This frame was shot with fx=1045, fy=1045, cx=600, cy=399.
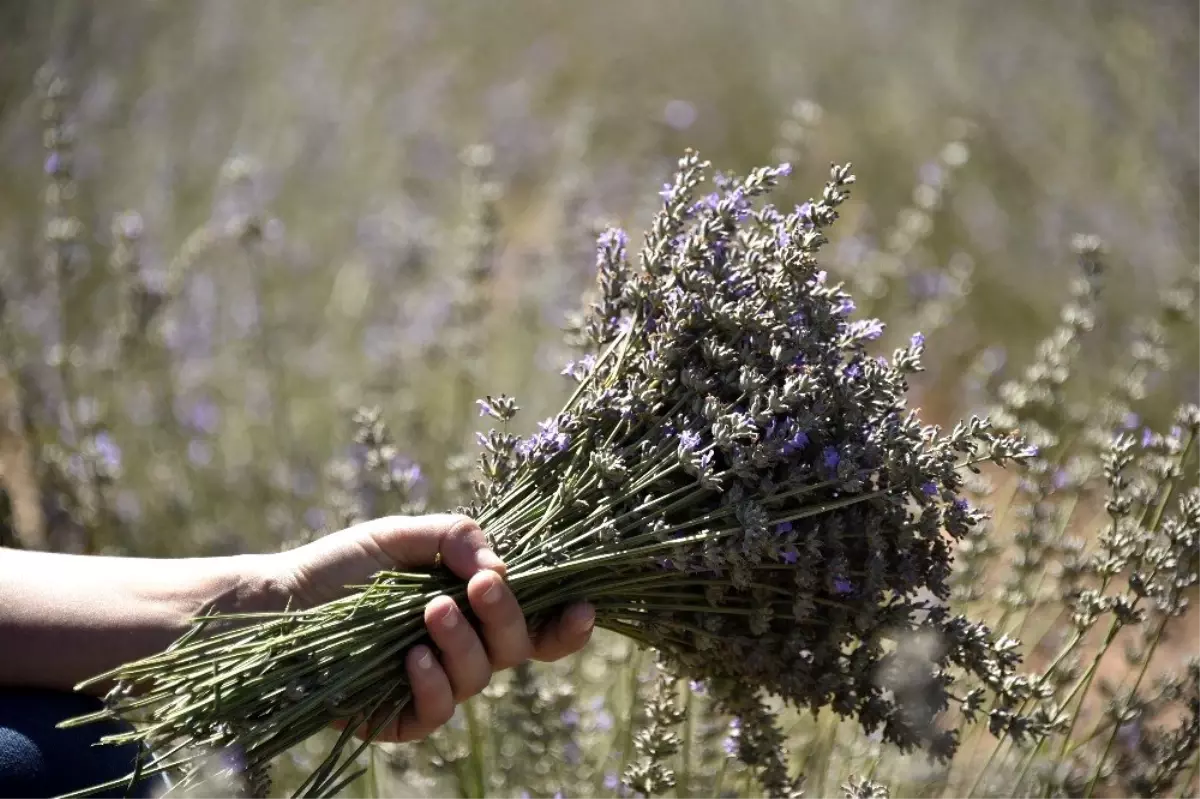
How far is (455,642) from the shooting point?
115cm

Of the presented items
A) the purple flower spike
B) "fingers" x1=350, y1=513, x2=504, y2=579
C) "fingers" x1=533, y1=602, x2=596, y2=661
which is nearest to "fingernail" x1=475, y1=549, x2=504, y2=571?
"fingers" x1=350, y1=513, x2=504, y2=579

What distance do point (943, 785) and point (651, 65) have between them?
4385 millimetres

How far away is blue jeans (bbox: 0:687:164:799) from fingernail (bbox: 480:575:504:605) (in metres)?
0.44

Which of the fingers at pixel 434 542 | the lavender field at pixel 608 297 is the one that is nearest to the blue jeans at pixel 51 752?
A: the lavender field at pixel 608 297

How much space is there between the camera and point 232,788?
1.03m

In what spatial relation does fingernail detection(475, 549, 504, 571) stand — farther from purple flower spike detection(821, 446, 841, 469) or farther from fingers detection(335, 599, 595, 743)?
purple flower spike detection(821, 446, 841, 469)

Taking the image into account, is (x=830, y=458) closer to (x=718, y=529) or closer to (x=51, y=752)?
(x=718, y=529)

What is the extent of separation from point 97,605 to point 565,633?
56cm

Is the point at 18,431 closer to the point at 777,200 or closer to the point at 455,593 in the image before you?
the point at 777,200

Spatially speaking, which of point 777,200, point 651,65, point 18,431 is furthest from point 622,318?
point 651,65

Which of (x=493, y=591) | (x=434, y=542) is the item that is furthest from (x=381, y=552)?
(x=493, y=591)

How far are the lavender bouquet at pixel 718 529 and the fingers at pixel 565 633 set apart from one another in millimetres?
22

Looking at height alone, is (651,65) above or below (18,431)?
above

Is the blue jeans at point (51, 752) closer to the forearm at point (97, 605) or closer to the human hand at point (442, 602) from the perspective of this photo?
the forearm at point (97, 605)
